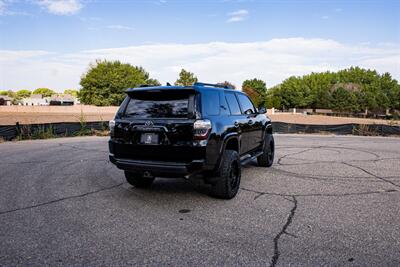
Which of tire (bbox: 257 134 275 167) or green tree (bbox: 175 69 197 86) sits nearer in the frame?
tire (bbox: 257 134 275 167)

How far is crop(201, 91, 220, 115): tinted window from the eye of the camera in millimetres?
5102

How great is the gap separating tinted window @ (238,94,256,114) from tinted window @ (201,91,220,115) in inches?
49.4

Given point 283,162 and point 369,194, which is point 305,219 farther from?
point 283,162

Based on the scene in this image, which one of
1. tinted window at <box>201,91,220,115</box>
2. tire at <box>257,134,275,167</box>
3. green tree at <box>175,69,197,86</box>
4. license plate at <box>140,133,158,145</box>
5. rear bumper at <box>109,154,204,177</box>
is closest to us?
rear bumper at <box>109,154,204,177</box>

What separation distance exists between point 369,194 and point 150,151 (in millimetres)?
3888

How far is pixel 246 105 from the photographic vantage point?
7.08m

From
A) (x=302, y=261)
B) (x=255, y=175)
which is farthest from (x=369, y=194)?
(x=302, y=261)

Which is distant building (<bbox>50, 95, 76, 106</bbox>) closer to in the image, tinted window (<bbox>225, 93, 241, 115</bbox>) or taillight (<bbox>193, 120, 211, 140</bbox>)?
tinted window (<bbox>225, 93, 241, 115</bbox>)

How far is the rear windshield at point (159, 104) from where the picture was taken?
498 cm

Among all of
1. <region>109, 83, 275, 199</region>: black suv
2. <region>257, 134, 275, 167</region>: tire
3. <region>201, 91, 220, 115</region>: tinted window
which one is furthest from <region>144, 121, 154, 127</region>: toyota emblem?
<region>257, 134, 275, 167</region>: tire

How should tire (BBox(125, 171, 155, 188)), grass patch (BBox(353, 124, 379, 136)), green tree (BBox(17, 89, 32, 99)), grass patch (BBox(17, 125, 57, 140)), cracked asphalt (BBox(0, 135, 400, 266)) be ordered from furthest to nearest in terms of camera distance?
green tree (BBox(17, 89, 32, 99)), grass patch (BBox(353, 124, 379, 136)), grass patch (BBox(17, 125, 57, 140)), tire (BBox(125, 171, 155, 188)), cracked asphalt (BBox(0, 135, 400, 266))

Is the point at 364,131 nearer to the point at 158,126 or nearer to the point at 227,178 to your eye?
the point at 227,178

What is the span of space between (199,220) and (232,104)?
2.51 m

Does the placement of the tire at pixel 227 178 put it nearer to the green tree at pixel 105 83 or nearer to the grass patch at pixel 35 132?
the grass patch at pixel 35 132
